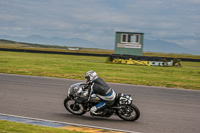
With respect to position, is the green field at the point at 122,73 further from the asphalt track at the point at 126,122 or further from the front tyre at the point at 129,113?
the front tyre at the point at 129,113

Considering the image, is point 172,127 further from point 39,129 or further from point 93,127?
point 39,129

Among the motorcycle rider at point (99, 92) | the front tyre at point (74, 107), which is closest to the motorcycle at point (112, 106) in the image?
the front tyre at point (74, 107)

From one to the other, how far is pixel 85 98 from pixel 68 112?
1076 mm

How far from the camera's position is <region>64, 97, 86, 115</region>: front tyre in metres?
8.32

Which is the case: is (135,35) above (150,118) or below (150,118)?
above

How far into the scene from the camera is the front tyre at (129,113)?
7691mm

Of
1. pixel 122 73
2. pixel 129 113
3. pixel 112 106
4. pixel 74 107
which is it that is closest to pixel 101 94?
pixel 112 106

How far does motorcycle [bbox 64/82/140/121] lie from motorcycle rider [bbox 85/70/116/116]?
113 millimetres

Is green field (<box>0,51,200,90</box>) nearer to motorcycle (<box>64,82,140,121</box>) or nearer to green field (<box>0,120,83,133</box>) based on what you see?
motorcycle (<box>64,82,140,121</box>)

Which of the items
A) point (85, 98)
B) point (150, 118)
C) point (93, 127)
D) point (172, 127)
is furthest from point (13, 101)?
point (172, 127)

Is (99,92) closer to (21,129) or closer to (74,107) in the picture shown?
(74,107)

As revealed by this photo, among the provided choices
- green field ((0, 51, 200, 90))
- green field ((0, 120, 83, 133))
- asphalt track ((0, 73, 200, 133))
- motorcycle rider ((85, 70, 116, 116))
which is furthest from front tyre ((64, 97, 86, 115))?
green field ((0, 51, 200, 90))

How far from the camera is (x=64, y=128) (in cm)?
685

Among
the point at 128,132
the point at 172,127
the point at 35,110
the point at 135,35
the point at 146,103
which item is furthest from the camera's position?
the point at 135,35
